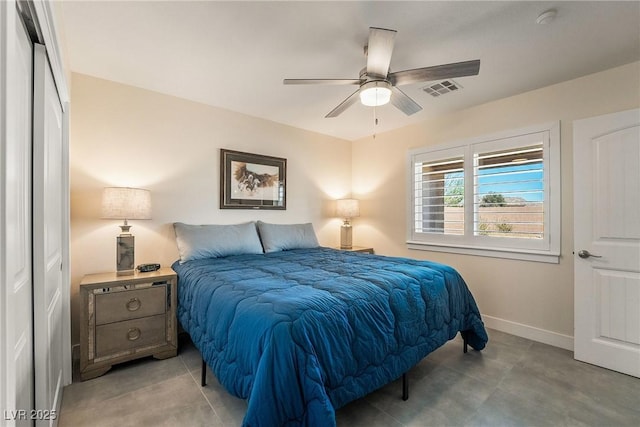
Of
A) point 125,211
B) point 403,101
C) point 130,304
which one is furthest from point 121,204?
point 403,101

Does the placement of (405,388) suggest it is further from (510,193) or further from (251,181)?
(251,181)

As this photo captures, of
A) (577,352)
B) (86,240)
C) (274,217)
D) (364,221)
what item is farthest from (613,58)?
(86,240)

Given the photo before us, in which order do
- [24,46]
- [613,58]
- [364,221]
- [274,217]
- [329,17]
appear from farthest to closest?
1. [364,221]
2. [274,217]
3. [613,58]
4. [329,17]
5. [24,46]

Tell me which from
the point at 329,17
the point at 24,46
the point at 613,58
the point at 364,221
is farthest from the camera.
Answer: the point at 364,221

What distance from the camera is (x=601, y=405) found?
72.5 inches

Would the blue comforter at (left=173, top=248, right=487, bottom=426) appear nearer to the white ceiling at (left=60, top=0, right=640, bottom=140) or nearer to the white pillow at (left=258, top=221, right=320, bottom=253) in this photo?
the white pillow at (left=258, top=221, right=320, bottom=253)

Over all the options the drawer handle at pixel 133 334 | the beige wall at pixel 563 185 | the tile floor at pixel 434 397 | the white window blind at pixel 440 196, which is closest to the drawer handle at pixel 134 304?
the drawer handle at pixel 133 334

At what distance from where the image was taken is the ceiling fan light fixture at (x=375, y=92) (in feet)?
6.71

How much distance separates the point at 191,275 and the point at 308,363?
1.45 meters

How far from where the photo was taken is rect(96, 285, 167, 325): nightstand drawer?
217cm

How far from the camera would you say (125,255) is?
2.49 meters

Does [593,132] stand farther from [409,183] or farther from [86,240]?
[86,240]

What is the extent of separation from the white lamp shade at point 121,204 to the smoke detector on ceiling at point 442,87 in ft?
9.24

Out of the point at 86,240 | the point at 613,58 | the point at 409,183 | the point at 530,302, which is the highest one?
the point at 613,58
